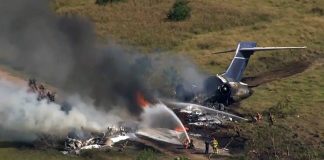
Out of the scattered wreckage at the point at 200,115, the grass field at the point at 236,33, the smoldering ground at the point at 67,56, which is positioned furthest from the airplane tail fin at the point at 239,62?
the smoldering ground at the point at 67,56

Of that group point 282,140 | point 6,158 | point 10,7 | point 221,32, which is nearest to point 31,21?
point 10,7

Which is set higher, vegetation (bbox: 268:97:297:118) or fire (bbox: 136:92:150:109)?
fire (bbox: 136:92:150:109)

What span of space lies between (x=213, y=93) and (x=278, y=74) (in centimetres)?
1612

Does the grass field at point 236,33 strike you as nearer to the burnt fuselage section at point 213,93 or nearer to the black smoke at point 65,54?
the burnt fuselage section at point 213,93

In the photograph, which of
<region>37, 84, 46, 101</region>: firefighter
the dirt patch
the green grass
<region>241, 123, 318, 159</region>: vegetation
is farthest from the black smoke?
the dirt patch

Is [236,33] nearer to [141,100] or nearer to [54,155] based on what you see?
[141,100]

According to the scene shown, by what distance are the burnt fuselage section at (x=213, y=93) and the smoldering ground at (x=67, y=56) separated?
587 cm

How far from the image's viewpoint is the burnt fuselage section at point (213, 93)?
49.0 meters

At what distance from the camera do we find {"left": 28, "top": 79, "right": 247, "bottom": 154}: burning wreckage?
37.8 meters

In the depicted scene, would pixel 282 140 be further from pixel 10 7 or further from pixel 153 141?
pixel 10 7

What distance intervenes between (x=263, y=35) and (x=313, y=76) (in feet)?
51.8

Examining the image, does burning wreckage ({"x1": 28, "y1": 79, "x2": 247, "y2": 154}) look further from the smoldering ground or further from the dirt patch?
the dirt patch

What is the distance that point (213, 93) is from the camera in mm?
49156

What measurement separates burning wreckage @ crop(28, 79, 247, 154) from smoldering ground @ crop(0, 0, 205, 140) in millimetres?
1249
